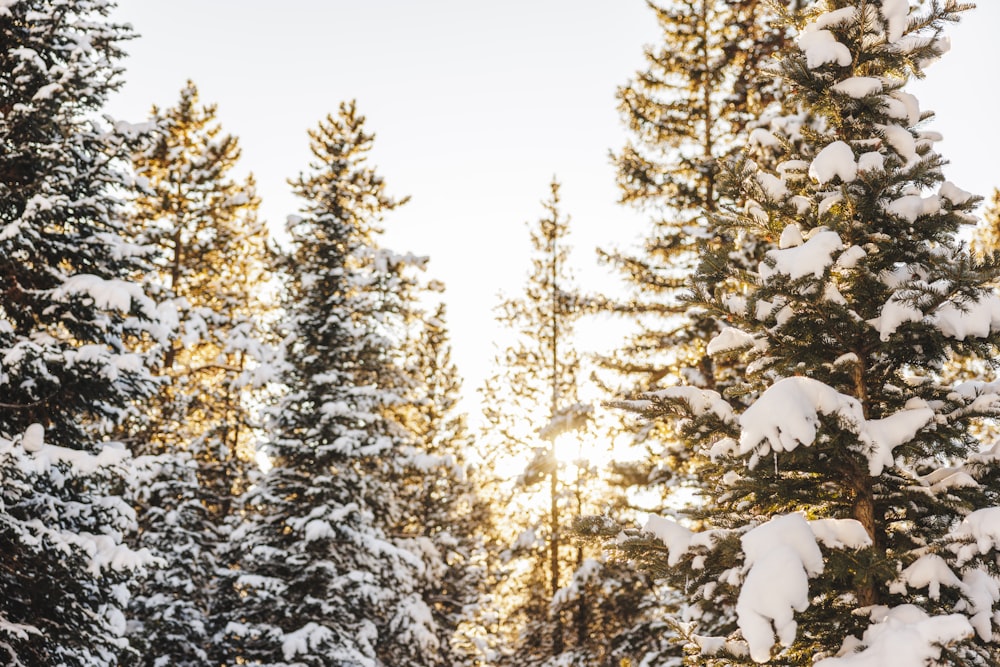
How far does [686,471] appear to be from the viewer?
1129 cm

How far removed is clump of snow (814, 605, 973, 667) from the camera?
3480 millimetres

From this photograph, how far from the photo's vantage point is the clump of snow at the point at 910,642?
348 centimetres

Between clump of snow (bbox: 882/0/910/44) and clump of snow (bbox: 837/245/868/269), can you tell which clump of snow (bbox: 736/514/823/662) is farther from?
clump of snow (bbox: 882/0/910/44)

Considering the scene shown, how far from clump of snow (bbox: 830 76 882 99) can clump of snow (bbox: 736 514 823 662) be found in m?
3.50

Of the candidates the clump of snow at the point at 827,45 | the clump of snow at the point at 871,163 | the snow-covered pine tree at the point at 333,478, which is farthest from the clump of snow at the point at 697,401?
the snow-covered pine tree at the point at 333,478

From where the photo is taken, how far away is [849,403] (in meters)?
4.53

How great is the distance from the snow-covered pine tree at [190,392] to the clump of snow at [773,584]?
38.4ft

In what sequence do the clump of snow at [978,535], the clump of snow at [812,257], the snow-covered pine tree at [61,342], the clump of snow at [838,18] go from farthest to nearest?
the snow-covered pine tree at [61,342] < the clump of snow at [838,18] < the clump of snow at [812,257] < the clump of snow at [978,535]

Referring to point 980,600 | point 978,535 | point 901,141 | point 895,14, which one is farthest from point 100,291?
point 980,600

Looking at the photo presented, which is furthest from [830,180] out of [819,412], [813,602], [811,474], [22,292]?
[22,292]

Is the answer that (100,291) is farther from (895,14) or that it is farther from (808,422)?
(895,14)

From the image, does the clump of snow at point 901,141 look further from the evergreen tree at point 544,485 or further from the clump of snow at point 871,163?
the evergreen tree at point 544,485

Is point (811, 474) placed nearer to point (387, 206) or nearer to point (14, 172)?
point (14, 172)

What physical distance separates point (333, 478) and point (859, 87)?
1261cm
